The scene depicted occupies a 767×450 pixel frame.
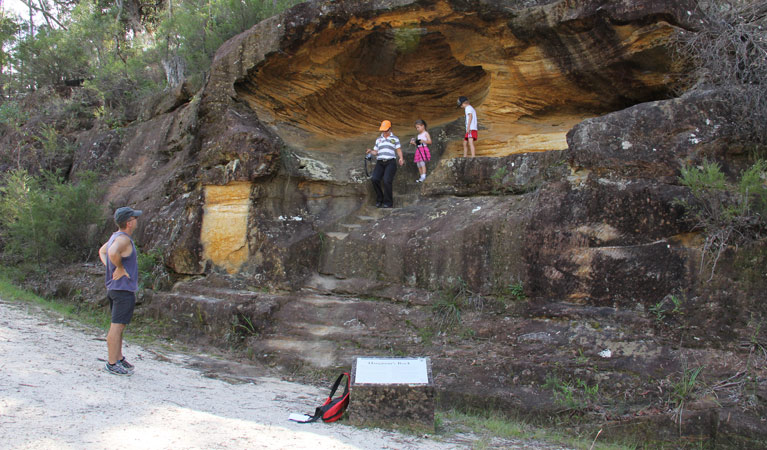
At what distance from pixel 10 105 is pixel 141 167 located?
6003mm

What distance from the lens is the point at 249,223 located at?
8062 millimetres

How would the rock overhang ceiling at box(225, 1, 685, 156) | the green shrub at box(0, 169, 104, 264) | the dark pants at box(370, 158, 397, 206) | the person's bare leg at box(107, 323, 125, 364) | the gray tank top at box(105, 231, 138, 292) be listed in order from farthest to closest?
the green shrub at box(0, 169, 104, 264), the dark pants at box(370, 158, 397, 206), the rock overhang ceiling at box(225, 1, 685, 156), the gray tank top at box(105, 231, 138, 292), the person's bare leg at box(107, 323, 125, 364)

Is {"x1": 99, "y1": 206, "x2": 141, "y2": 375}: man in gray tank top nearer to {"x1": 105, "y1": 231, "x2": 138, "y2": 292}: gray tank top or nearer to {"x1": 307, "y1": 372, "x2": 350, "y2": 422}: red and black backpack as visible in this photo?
{"x1": 105, "y1": 231, "x2": 138, "y2": 292}: gray tank top

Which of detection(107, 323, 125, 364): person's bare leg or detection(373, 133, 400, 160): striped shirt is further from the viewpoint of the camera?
detection(373, 133, 400, 160): striped shirt

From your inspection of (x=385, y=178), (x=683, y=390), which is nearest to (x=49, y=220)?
(x=385, y=178)

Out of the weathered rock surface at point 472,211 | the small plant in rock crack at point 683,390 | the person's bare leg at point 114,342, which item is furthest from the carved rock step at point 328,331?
the small plant in rock crack at point 683,390

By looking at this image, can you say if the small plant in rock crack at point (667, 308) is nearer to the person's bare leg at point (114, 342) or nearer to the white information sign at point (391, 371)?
the white information sign at point (391, 371)

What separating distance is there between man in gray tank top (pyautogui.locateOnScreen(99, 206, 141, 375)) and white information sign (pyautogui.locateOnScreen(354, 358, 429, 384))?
2.35 meters

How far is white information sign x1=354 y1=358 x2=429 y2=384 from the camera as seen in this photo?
419cm

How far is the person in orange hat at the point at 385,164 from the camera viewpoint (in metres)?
8.30

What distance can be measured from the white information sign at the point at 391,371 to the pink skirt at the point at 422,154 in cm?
457

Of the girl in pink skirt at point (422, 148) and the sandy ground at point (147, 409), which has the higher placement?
the girl in pink skirt at point (422, 148)

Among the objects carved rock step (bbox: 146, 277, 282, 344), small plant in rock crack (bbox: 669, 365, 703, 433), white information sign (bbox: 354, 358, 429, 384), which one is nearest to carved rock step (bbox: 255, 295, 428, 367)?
carved rock step (bbox: 146, 277, 282, 344)

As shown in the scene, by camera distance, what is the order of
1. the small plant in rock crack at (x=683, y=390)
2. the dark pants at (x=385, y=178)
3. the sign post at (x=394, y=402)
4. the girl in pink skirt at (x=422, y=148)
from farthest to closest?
the girl in pink skirt at (x=422, y=148)
the dark pants at (x=385, y=178)
the small plant in rock crack at (x=683, y=390)
the sign post at (x=394, y=402)
